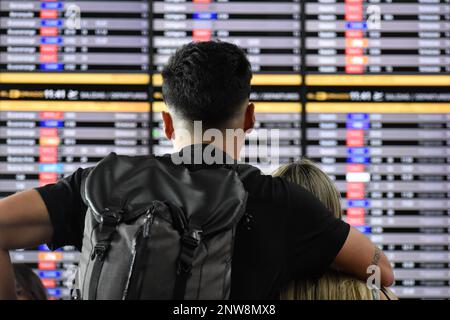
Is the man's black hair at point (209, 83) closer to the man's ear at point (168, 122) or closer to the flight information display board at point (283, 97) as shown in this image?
the man's ear at point (168, 122)

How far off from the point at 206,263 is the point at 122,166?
251 millimetres

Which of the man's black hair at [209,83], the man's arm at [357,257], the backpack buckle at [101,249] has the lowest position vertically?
the man's arm at [357,257]

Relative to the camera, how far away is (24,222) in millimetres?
1271

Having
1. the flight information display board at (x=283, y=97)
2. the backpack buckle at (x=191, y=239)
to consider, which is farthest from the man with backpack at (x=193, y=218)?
the flight information display board at (x=283, y=97)

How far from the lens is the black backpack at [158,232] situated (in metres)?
1.14

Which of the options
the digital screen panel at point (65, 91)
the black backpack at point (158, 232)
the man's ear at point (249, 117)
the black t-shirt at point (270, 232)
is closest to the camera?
the black backpack at point (158, 232)

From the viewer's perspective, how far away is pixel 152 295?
3.75 feet

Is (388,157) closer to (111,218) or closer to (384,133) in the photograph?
(384,133)

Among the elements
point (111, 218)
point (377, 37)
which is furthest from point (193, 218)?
point (377, 37)

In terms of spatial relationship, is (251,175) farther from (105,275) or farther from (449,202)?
(449,202)

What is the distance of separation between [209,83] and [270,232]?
0.32 meters

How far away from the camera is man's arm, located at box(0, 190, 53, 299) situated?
1257 millimetres

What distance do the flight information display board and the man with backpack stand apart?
189 centimetres
